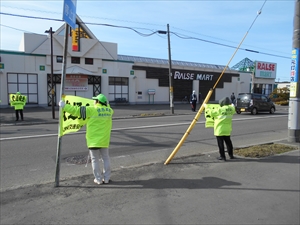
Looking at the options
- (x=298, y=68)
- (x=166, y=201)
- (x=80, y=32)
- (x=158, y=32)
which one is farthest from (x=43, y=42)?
(x=166, y=201)

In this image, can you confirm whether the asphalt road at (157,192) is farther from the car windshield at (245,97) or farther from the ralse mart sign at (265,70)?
the ralse mart sign at (265,70)

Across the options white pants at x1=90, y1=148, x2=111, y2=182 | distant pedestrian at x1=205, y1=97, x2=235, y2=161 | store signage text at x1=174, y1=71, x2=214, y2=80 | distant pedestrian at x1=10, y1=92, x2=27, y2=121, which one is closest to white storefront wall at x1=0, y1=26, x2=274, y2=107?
store signage text at x1=174, y1=71, x2=214, y2=80

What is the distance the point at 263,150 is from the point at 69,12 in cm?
608

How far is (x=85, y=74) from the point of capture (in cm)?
2656

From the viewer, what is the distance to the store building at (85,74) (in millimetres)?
24031

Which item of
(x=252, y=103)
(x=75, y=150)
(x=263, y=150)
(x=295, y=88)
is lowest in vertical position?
(x=75, y=150)

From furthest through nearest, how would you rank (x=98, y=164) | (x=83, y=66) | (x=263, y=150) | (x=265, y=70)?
(x=265, y=70)
(x=83, y=66)
(x=263, y=150)
(x=98, y=164)

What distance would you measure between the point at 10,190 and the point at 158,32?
18.0m

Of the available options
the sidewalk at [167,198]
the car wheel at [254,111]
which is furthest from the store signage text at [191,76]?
the sidewalk at [167,198]

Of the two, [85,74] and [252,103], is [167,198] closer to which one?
[252,103]

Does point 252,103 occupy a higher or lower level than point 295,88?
lower

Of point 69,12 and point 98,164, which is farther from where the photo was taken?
point 98,164

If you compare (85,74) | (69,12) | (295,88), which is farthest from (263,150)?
(85,74)

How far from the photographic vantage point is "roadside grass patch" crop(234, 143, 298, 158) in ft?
22.0
